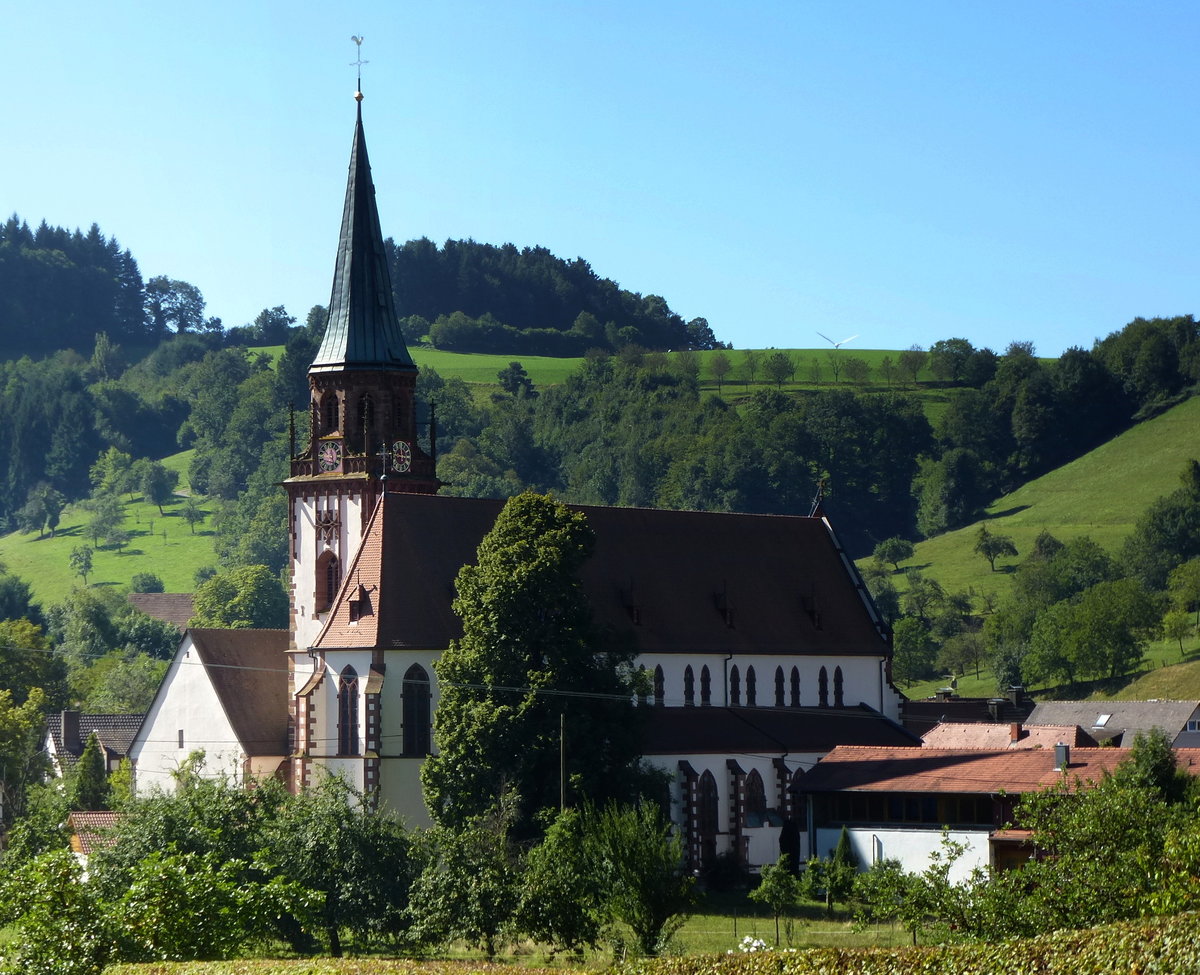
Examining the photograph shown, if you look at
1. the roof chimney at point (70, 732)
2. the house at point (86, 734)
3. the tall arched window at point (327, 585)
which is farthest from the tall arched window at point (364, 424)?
the roof chimney at point (70, 732)

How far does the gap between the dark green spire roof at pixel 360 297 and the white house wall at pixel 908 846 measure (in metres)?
21.0

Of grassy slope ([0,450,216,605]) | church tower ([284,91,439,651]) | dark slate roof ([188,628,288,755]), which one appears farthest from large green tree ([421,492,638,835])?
grassy slope ([0,450,216,605])

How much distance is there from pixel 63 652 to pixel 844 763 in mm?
74512

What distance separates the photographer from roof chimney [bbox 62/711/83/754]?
307 ft

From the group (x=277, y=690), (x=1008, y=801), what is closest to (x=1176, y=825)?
(x=1008, y=801)

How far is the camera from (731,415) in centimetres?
18162

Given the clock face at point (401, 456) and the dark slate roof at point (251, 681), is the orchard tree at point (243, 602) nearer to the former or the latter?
the dark slate roof at point (251, 681)

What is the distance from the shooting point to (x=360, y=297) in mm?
71500

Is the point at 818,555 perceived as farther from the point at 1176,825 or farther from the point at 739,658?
the point at 1176,825

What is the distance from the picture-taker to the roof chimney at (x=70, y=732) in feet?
307

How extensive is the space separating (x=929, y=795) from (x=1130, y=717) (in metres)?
34.4

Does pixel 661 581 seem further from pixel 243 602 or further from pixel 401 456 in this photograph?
pixel 243 602

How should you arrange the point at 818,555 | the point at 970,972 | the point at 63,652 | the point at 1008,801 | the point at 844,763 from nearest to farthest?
1. the point at 970,972
2. the point at 1008,801
3. the point at 844,763
4. the point at 818,555
5. the point at 63,652

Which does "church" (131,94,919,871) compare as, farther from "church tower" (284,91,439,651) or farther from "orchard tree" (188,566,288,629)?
"orchard tree" (188,566,288,629)
